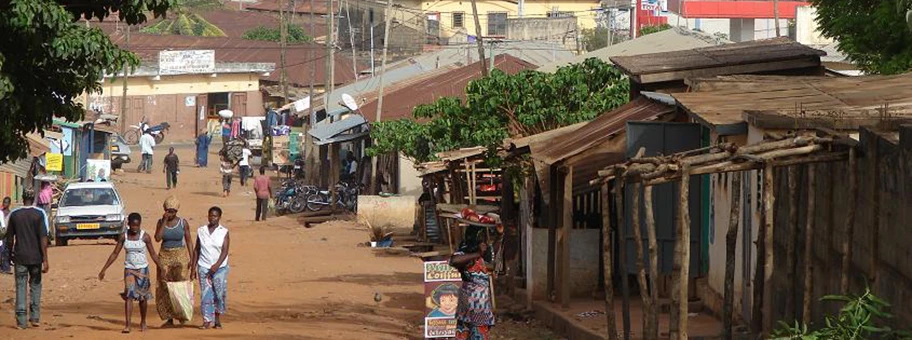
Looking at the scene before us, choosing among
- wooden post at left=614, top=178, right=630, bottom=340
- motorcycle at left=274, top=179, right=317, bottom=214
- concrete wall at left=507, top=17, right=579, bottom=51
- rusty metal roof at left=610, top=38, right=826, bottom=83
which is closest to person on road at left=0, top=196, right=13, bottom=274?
rusty metal roof at left=610, top=38, right=826, bottom=83

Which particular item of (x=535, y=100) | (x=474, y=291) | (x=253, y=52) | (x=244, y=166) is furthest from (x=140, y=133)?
(x=474, y=291)

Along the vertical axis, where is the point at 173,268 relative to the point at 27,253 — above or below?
below

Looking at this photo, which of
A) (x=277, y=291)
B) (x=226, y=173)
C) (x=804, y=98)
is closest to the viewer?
(x=804, y=98)

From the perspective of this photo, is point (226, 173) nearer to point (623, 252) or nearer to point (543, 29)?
point (543, 29)

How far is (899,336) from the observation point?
28.6ft

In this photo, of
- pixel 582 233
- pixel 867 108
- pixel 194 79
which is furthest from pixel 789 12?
pixel 867 108

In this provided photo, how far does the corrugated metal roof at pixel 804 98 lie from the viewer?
11844 millimetres

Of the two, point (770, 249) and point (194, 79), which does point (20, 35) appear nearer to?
point (770, 249)

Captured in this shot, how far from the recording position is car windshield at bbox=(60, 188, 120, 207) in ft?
103

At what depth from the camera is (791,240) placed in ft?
36.3

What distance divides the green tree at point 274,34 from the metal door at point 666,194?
66009 mm

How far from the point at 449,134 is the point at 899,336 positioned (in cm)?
1728

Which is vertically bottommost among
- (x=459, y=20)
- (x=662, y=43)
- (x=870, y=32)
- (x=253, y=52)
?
(x=870, y=32)

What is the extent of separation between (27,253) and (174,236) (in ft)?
5.25
